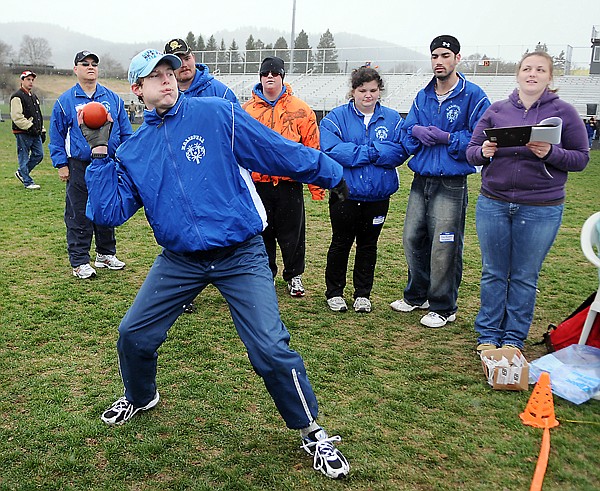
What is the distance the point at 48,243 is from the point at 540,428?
6.80 meters

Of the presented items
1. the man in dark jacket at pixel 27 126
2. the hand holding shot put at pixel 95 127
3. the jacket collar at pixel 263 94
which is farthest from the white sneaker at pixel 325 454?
the man in dark jacket at pixel 27 126

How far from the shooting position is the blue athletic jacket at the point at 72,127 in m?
6.48

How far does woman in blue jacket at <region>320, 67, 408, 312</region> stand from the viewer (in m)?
5.37

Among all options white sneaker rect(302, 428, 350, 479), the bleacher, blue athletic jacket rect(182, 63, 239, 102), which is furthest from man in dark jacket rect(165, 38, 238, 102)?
the bleacher

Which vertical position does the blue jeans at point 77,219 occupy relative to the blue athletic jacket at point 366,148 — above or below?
below

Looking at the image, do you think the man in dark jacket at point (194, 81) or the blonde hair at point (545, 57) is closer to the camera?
the blonde hair at point (545, 57)

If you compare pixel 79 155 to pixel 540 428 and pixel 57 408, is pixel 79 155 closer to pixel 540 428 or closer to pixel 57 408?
pixel 57 408

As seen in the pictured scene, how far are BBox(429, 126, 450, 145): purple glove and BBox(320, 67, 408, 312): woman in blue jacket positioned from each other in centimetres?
43

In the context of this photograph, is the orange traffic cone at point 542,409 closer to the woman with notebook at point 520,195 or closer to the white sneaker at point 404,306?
the woman with notebook at point 520,195

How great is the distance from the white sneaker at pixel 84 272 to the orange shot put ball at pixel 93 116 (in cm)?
343

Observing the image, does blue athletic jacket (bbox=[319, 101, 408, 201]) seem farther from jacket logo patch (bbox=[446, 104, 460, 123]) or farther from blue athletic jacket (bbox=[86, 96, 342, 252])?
blue athletic jacket (bbox=[86, 96, 342, 252])

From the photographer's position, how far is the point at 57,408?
3.94 m

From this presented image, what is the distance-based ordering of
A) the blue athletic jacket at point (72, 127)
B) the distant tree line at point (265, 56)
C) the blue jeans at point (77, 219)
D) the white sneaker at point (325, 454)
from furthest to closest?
the distant tree line at point (265, 56)
the blue jeans at point (77, 219)
the blue athletic jacket at point (72, 127)
the white sneaker at point (325, 454)

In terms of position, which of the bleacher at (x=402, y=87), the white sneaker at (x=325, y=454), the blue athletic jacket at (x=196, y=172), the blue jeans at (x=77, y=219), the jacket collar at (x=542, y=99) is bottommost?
the white sneaker at (x=325, y=454)
